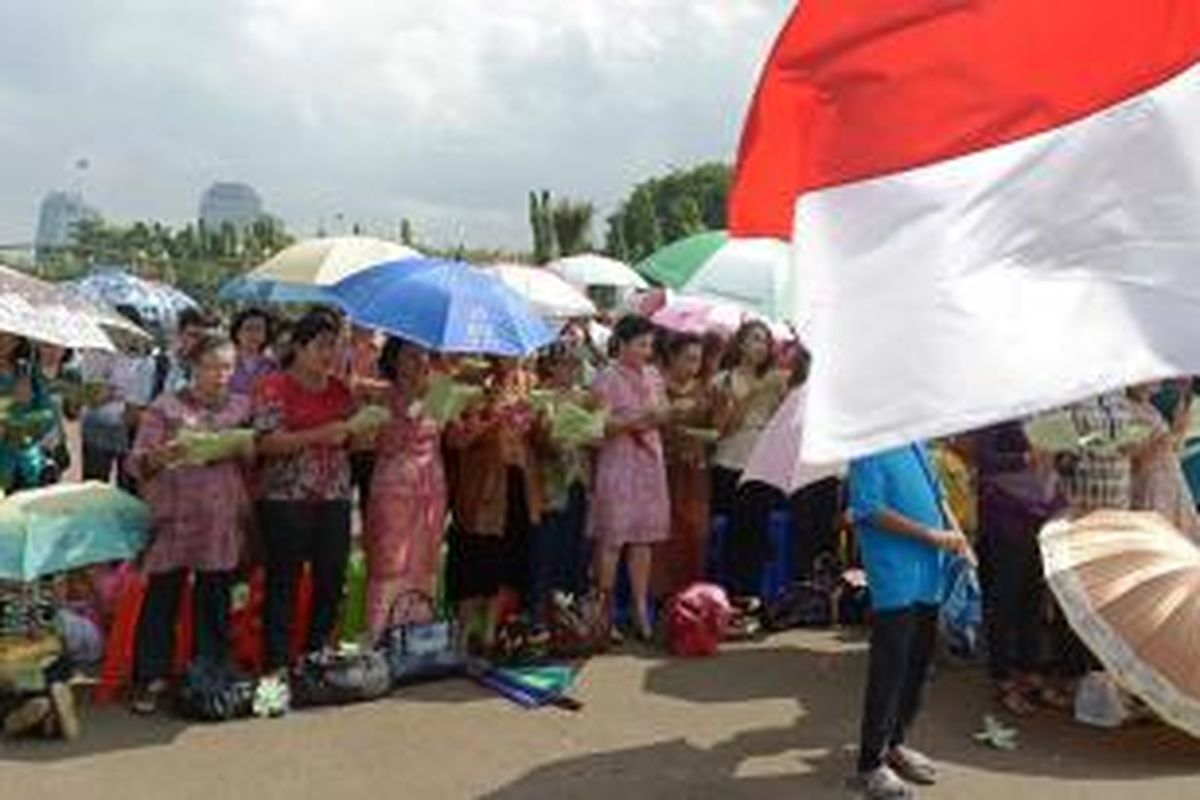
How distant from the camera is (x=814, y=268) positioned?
5.27m

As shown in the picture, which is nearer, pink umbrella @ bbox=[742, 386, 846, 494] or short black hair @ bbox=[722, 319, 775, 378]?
pink umbrella @ bbox=[742, 386, 846, 494]

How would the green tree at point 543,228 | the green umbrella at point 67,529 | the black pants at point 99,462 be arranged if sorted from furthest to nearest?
the green tree at point 543,228, the black pants at point 99,462, the green umbrella at point 67,529

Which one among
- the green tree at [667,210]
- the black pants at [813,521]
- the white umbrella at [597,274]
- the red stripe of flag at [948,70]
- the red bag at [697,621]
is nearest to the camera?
the red stripe of flag at [948,70]

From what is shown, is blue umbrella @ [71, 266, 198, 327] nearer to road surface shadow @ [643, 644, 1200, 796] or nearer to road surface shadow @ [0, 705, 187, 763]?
road surface shadow @ [0, 705, 187, 763]

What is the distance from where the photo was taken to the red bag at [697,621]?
8750mm

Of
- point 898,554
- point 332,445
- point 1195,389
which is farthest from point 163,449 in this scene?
point 1195,389

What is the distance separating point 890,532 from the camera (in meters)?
6.46

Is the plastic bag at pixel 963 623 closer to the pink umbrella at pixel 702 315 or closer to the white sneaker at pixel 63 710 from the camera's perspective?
the pink umbrella at pixel 702 315

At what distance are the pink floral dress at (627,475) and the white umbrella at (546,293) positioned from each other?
7.75 feet

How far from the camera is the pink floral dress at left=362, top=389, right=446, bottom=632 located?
8094mm

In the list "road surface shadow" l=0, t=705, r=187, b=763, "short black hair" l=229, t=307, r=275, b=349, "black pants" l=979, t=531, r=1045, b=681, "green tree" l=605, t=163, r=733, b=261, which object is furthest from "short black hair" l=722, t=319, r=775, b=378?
"green tree" l=605, t=163, r=733, b=261

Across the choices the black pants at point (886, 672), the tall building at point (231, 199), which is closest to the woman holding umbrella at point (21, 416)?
the black pants at point (886, 672)

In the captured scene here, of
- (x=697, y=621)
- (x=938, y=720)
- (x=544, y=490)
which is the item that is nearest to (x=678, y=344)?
(x=544, y=490)

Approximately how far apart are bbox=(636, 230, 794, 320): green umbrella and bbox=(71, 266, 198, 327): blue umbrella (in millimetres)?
3500
